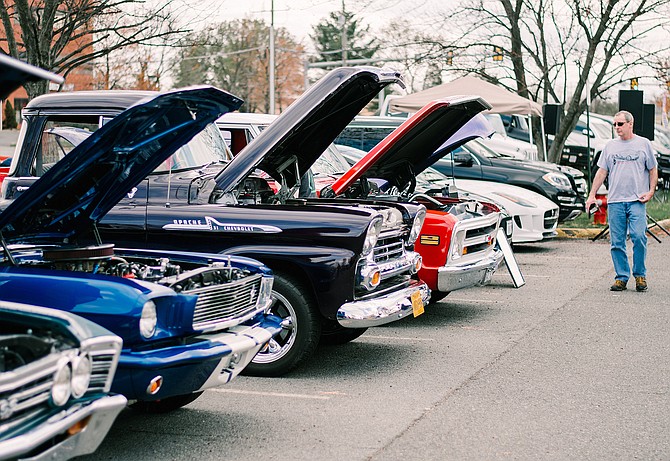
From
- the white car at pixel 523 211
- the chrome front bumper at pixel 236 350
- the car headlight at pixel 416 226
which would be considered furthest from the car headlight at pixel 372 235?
the white car at pixel 523 211

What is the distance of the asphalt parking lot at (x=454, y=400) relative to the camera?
498 centimetres

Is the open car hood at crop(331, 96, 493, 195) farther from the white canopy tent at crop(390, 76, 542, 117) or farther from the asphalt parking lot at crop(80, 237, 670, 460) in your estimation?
the white canopy tent at crop(390, 76, 542, 117)

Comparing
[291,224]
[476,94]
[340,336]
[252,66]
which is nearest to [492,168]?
[476,94]

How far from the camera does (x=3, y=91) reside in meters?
3.65

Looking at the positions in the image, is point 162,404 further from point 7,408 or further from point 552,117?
point 552,117

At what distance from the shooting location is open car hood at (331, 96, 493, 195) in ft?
27.4

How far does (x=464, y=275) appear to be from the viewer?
27.2 feet

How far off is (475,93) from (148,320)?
17203 mm

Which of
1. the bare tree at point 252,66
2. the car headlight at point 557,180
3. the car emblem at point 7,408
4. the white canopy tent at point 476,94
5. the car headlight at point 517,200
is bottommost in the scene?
the car emblem at point 7,408

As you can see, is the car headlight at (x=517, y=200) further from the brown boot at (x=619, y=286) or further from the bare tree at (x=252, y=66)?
the bare tree at (x=252, y=66)

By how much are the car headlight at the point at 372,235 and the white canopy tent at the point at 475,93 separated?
13373 millimetres

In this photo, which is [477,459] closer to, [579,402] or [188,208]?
[579,402]

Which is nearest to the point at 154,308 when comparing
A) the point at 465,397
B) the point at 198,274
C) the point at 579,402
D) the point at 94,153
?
the point at 198,274

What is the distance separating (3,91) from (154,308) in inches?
50.2
